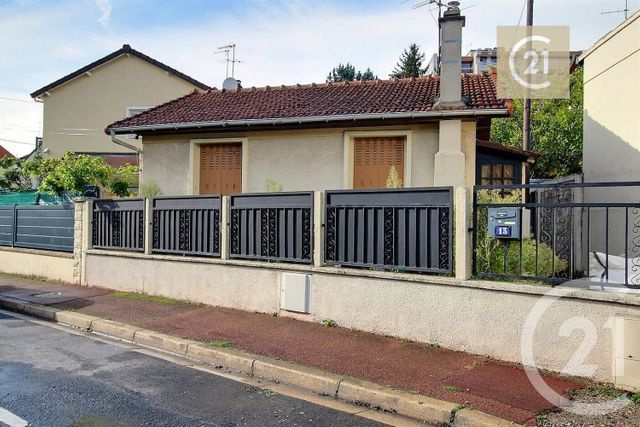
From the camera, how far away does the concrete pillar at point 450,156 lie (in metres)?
10.3

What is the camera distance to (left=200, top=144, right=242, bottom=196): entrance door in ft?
41.0

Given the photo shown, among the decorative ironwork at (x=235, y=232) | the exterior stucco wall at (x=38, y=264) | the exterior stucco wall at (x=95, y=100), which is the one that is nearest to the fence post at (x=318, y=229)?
the decorative ironwork at (x=235, y=232)

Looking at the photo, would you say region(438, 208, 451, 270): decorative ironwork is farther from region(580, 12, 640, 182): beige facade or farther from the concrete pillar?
region(580, 12, 640, 182): beige facade

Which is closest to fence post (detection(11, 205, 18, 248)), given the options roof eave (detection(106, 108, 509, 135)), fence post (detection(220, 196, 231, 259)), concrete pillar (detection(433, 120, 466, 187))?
roof eave (detection(106, 108, 509, 135))

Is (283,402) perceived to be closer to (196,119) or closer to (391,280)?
(391,280)

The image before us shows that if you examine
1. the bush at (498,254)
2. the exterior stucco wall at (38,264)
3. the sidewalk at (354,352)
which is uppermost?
the bush at (498,254)

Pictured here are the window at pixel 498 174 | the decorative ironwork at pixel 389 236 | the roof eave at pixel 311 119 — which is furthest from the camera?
the window at pixel 498 174

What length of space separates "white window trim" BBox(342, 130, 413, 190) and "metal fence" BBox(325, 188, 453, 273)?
352 cm

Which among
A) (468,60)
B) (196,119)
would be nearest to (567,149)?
(196,119)

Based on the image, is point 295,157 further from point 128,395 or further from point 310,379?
point 128,395

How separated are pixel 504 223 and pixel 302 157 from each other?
6.15 meters

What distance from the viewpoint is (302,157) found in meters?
11.6

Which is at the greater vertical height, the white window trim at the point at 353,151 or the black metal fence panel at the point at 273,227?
the white window trim at the point at 353,151

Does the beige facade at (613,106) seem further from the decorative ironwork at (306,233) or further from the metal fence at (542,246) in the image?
the decorative ironwork at (306,233)
